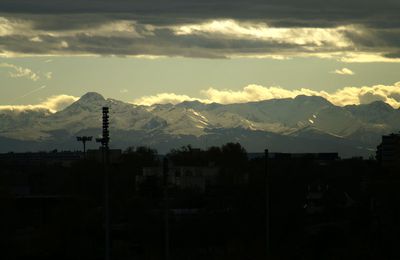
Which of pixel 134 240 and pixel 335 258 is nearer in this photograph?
pixel 335 258

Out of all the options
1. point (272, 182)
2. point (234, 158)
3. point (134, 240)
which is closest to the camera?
point (134, 240)

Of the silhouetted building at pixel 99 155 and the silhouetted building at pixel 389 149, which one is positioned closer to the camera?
the silhouetted building at pixel 99 155

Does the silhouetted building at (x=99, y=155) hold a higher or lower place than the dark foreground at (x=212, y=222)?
higher

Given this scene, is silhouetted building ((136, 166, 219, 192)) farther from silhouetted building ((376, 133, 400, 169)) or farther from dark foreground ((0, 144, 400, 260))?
silhouetted building ((376, 133, 400, 169))

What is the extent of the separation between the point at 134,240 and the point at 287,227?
11.6 m

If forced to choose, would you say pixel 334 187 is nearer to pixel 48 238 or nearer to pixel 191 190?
pixel 191 190

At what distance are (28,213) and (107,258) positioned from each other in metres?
36.3

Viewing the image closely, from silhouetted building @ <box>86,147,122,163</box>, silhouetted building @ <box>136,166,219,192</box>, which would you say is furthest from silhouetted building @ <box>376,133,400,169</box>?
silhouetted building @ <box>86,147,122,163</box>

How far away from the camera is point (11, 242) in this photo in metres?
76.6

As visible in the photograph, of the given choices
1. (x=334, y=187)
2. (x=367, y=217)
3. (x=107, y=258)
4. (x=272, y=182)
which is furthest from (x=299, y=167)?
(x=107, y=258)

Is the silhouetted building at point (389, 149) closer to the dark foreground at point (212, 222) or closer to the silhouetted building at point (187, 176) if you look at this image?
the silhouetted building at point (187, 176)

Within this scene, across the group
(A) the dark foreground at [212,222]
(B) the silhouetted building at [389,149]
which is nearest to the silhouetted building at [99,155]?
(A) the dark foreground at [212,222]

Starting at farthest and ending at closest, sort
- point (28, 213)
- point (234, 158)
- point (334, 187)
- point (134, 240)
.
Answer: point (234, 158)
point (334, 187)
point (28, 213)
point (134, 240)

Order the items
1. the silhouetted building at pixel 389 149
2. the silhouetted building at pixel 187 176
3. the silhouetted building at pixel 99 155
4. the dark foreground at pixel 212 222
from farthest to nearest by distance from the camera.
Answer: the silhouetted building at pixel 389 149 < the silhouetted building at pixel 187 176 < the silhouetted building at pixel 99 155 < the dark foreground at pixel 212 222
